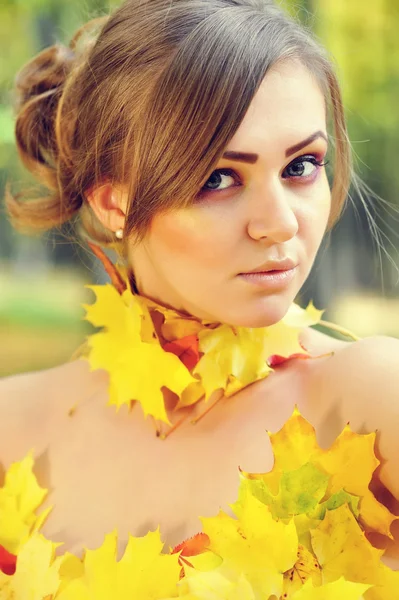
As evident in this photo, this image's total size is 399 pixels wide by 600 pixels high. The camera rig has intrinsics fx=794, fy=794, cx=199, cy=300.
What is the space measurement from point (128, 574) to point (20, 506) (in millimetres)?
253

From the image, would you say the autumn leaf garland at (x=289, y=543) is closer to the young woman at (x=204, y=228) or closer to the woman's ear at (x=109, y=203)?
the young woman at (x=204, y=228)

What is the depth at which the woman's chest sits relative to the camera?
989mm

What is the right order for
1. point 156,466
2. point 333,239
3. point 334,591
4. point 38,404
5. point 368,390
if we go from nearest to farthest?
point 334,591
point 368,390
point 156,466
point 38,404
point 333,239

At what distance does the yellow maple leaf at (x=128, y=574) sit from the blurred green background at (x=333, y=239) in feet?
4.85

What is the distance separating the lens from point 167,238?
38.2 inches

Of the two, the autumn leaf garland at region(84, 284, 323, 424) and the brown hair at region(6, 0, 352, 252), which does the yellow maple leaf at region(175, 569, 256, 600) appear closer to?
the autumn leaf garland at region(84, 284, 323, 424)

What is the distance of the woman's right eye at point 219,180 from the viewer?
3.06 ft

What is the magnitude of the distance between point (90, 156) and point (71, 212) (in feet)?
0.67

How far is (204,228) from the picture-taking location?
932mm

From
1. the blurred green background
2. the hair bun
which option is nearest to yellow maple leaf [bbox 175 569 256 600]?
the hair bun

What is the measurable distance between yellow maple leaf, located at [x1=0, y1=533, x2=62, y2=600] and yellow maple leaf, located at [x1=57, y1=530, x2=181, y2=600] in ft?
0.07

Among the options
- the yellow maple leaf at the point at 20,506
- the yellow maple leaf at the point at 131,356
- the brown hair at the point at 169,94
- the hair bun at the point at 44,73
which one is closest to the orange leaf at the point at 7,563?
the yellow maple leaf at the point at 20,506

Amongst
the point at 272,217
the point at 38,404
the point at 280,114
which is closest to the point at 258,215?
the point at 272,217

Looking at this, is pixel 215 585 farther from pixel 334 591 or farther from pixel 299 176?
pixel 299 176
